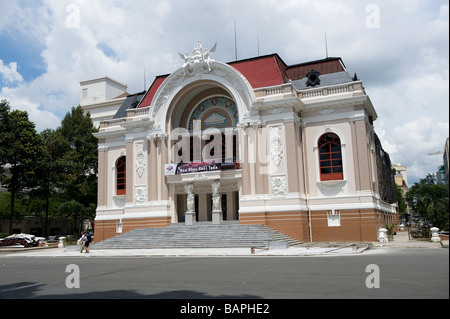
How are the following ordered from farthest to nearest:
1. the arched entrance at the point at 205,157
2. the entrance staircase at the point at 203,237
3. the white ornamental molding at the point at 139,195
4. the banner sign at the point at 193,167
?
the white ornamental molding at the point at 139,195
the arched entrance at the point at 205,157
the banner sign at the point at 193,167
the entrance staircase at the point at 203,237

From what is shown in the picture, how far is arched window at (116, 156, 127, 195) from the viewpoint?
40.1 m

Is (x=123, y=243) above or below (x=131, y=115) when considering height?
below

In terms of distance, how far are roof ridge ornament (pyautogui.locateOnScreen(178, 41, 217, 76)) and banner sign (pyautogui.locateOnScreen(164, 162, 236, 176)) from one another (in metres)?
7.97

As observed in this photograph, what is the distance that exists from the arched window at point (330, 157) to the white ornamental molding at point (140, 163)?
15397mm

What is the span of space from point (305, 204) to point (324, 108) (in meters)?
7.74

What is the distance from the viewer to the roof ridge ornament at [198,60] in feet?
117

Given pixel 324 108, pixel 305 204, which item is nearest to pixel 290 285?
pixel 305 204

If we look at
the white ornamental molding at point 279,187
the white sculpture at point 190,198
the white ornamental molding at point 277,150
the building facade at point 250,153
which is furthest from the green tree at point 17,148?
the white ornamental molding at point 279,187

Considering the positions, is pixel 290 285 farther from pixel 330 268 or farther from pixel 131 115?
pixel 131 115

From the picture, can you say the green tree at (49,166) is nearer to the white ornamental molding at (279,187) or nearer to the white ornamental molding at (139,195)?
the white ornamental molding at (139,195)

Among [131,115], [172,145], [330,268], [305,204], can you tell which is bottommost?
[330,268]

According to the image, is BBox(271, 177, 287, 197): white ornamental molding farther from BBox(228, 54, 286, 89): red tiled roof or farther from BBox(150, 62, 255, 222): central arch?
BBox(228, 54, 286, 89): red tiled roof

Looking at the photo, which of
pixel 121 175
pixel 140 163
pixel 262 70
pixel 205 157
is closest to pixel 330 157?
pixel 262 70

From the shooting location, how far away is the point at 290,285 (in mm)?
10367
